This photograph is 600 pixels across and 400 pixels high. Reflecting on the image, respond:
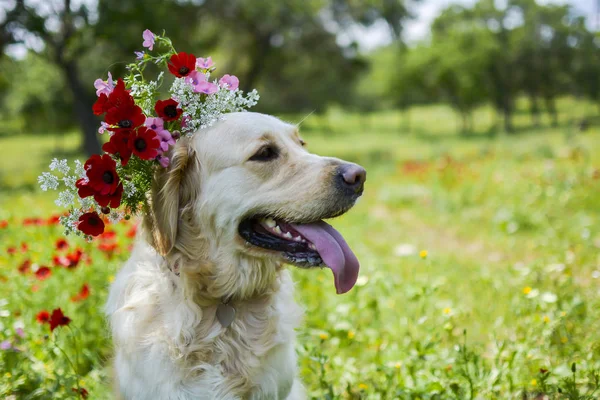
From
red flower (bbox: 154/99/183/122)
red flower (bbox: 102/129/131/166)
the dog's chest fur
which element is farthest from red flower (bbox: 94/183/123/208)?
the dog's chest fur

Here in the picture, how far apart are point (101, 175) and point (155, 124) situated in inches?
13.1

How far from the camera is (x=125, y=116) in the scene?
6.88 feet

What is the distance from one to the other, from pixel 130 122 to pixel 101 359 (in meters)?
2.22

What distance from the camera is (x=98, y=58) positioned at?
1781 cm

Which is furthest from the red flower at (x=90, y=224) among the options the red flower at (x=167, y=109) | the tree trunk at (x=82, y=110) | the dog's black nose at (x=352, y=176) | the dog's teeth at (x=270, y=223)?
the tree trunk at (x=82, y=110)

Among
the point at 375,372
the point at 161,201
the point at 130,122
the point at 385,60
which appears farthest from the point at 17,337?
the point at 385,60

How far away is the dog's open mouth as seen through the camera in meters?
2.35

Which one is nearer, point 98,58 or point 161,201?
point 161,201

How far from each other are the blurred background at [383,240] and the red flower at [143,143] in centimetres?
125

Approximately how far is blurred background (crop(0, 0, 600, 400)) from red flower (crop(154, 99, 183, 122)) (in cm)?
122

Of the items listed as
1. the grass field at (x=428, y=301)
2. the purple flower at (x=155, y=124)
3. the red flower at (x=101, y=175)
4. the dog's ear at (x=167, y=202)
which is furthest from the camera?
the grass field at (x=428, y=301)

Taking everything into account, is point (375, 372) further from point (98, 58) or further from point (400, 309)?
point (98, 58)

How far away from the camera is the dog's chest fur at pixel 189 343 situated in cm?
226

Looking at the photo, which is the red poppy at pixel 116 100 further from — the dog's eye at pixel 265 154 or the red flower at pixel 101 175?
the dog's eye at pixel 265 154
